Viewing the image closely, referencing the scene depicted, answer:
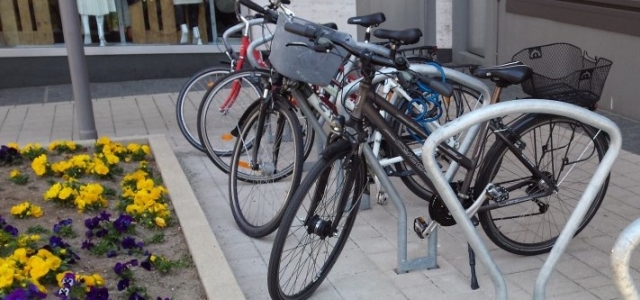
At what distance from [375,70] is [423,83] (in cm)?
24

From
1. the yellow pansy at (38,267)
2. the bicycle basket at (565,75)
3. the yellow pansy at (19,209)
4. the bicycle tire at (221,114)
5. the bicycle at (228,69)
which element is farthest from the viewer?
the bicycle at (228,69)

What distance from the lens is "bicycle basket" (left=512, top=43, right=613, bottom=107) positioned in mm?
3738

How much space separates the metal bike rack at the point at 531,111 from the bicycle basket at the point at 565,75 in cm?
64

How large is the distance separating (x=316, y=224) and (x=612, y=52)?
4.40 m

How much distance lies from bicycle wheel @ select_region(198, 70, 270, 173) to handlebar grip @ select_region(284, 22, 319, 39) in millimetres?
1715

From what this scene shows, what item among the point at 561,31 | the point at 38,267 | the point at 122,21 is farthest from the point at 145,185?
the point at 122,21

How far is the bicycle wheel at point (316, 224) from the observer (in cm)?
340

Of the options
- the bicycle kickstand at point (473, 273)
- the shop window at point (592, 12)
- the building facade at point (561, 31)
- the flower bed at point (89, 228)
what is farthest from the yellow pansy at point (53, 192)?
the shop window at point (592, 12)

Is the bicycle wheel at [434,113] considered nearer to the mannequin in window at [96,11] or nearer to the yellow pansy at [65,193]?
the yellow pansy at [65,193]

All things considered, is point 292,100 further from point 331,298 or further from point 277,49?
point 331,298

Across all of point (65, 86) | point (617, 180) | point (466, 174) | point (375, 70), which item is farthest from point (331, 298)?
point (65, 86)

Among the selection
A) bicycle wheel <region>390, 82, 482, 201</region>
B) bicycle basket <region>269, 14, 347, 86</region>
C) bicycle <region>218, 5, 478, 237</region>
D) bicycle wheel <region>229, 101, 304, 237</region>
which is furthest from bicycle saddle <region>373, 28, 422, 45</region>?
bicycle wheel <region>229, 101, 304, 237</region>

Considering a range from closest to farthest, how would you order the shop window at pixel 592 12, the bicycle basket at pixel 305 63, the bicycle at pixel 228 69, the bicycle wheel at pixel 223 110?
the bicycle basket at pixel 305 63 → the bicycle wheel at pixel 223 110 → the bicycle at pixel 228 69 → the shop window at pixel 592 12

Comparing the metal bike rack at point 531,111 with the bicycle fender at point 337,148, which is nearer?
the metal bike rack at point 531,111
